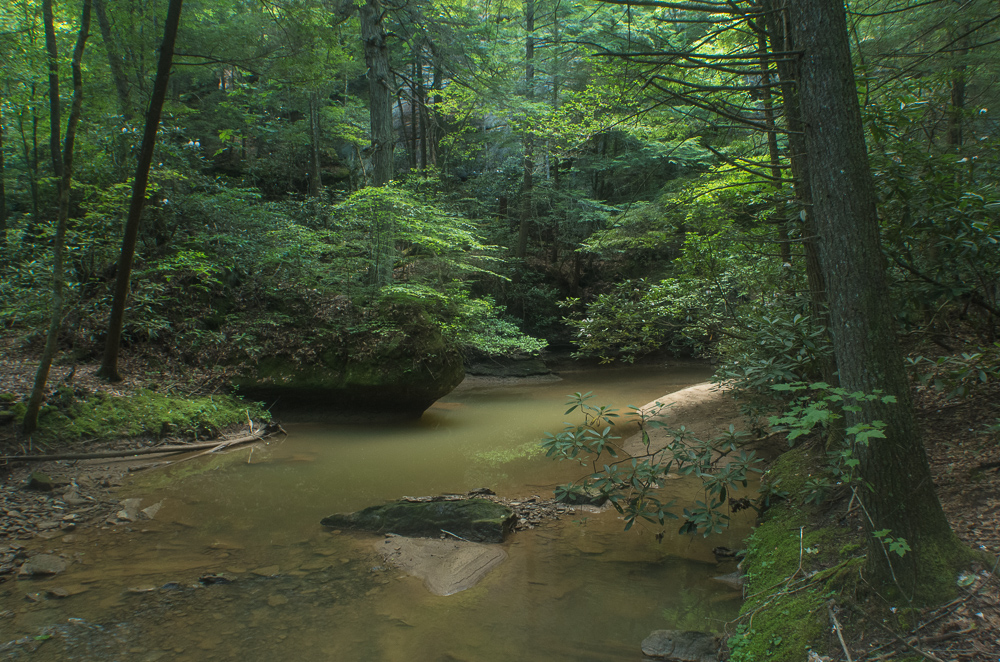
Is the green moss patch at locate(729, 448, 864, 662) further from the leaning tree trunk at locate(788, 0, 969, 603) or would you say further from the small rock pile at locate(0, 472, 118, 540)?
the small rock pile at locate(0, 472, 118, 540)

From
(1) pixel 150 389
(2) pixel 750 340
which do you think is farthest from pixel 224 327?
(2) pixel 750 340

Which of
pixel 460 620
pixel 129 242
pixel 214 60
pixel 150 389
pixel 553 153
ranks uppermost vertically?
pixel 553 153

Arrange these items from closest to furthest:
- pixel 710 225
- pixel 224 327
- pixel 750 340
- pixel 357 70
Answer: pixel 750 340 → pixel 710 225 → pixel 224 327 → pixel 357 70

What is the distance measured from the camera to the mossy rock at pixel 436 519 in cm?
529

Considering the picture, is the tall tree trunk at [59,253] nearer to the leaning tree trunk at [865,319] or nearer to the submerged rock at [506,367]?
the leaning tree trunk at [865,319]

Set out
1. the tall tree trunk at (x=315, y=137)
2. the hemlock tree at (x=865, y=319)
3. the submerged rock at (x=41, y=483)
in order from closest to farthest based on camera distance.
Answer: the hemlock tree at (x=865, y=319), the submerged rock at (x=41, y=483), the tall tree trunk at (x=315, y=137)

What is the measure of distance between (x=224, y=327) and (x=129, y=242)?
3212 mm

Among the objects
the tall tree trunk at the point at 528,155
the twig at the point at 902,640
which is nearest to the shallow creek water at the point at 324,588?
the twig at the point at 902,640

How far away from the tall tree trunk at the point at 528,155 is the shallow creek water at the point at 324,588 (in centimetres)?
1408

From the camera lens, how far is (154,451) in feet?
24.7

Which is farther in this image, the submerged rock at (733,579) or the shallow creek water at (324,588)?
the submerged rock at (733,579)

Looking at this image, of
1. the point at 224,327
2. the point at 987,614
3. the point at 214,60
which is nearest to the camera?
the point at 987,614

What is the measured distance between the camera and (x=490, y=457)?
8523mm

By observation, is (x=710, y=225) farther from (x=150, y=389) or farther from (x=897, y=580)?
(x=150, y=389)
